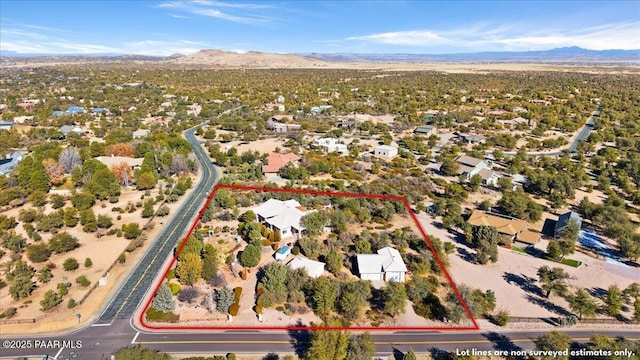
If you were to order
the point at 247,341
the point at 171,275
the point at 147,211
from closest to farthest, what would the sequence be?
the point at 247,341 → the point at 171,275 → the point at 147,211

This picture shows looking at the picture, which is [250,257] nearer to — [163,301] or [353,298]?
[163,301]

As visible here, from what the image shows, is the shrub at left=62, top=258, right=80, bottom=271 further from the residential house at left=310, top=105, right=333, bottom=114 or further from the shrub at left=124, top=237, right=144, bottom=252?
the residential house at left=310, top=105, right=333, bottom=114

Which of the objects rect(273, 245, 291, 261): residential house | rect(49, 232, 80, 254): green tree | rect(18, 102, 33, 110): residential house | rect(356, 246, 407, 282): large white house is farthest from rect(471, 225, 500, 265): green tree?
rect(18, 102, 33, 110): residential house

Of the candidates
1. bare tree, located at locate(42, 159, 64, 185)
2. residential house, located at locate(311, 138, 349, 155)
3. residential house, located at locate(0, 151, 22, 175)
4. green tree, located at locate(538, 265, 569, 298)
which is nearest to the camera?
green tree, located at locate(538, 265, 569, 298)

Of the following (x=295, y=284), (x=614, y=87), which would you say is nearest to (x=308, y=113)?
(x=295, y=284)

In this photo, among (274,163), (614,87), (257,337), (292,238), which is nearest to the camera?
(257,337)

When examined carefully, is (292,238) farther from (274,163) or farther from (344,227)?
(274,163)

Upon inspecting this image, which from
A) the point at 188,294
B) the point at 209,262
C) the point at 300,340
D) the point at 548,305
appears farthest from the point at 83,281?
the point at 548,305
